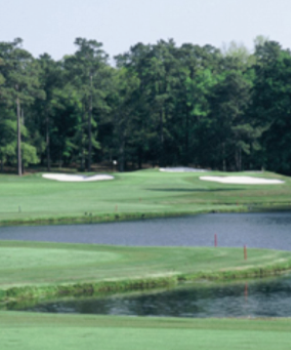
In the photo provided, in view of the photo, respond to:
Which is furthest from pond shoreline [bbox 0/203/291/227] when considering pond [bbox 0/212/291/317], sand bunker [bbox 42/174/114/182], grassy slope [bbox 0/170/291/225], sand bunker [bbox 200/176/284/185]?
sand bunker [bbox 42/174/114/182]

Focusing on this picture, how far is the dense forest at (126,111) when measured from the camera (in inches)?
5502

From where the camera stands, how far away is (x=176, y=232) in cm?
5953

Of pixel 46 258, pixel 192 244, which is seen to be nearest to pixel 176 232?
pixel 192 244

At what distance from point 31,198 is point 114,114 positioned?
68.8m

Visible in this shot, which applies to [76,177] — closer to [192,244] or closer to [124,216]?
[124,216]

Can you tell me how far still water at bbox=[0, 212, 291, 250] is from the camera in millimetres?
53375

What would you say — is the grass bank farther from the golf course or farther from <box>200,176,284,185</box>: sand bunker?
<box>200,176,284,185</box>: sand bunker

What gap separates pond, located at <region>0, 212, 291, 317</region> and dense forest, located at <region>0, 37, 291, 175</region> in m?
62.7

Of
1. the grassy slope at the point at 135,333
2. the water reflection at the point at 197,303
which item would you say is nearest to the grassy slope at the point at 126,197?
the water reflection at the point at 197,303

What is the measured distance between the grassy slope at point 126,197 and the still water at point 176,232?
467 centimetres

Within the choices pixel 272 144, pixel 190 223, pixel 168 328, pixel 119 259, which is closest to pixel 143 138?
pixel 272 144

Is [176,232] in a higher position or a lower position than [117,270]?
lower

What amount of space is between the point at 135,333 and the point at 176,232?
125ft

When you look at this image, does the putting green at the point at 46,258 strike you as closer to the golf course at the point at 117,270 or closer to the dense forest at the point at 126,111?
the golf course at the point at 117,270
